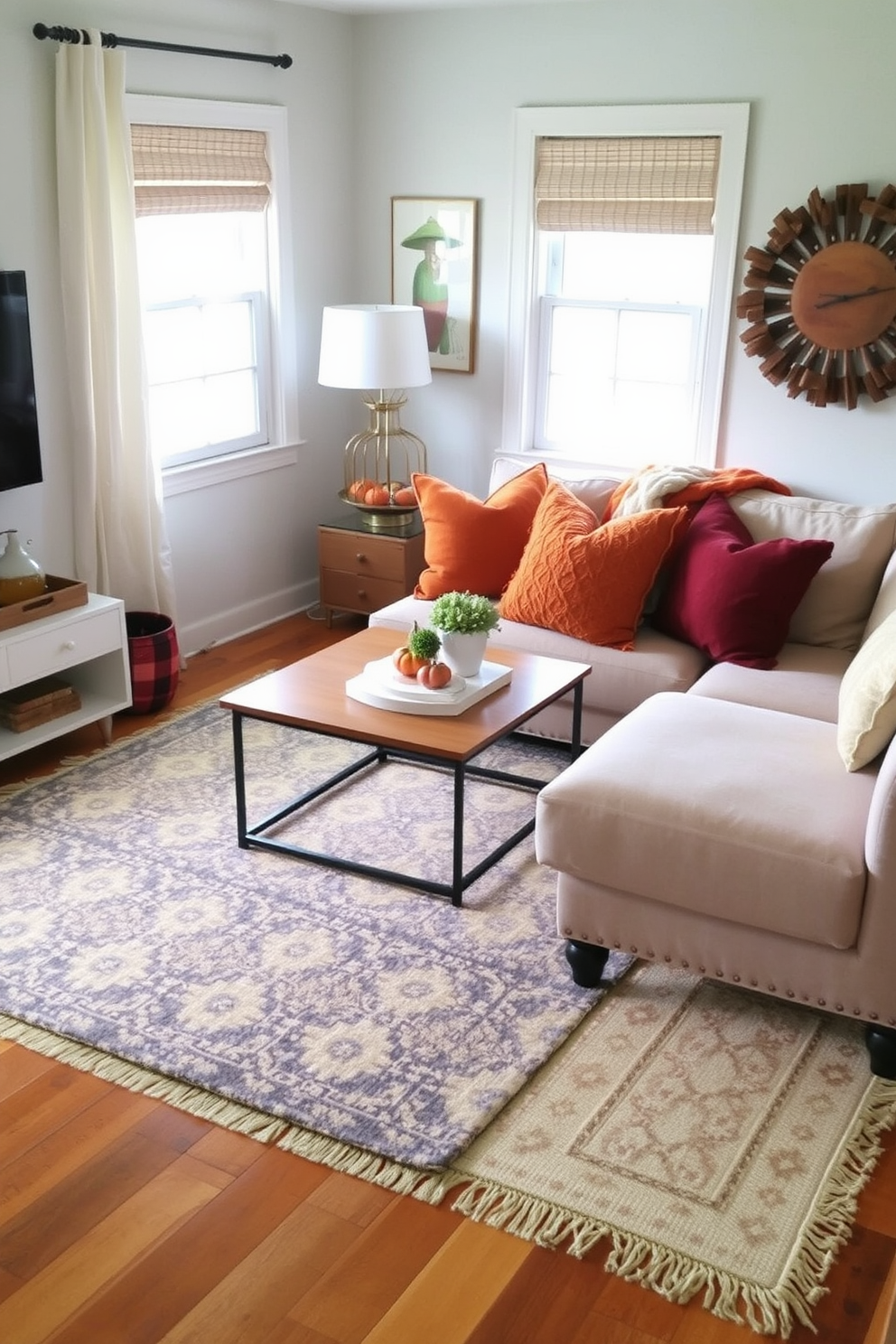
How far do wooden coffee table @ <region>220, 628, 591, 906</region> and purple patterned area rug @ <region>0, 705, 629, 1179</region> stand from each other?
0.15 ft

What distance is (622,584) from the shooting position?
157 inches

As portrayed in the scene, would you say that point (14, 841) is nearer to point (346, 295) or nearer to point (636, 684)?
point (636, 684)

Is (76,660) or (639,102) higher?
(639,102)

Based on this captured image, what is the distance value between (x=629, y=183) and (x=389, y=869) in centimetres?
280

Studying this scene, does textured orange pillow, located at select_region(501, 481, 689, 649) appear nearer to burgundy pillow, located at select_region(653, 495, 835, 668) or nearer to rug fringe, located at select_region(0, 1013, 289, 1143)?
burgundy pillow, located at select_region(653, 495, 835, 668)

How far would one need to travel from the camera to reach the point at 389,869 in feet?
11.3

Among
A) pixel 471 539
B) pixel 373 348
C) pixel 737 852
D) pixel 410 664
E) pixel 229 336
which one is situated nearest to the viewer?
pixel 737 852

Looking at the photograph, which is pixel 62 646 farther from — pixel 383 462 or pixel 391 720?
pixel 383 462

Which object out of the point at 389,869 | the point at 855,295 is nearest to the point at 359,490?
the point at 855,295

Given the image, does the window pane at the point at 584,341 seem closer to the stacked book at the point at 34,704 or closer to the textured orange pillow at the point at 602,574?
the textured orange pillow at the point at 602,574

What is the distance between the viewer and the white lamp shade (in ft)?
16.0

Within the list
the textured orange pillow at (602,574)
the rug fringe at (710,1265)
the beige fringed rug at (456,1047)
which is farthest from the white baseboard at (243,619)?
the rug fringe at (710,1265)

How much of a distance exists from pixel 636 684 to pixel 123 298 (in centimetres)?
217

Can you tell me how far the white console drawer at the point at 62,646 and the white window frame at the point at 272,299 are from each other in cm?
87
